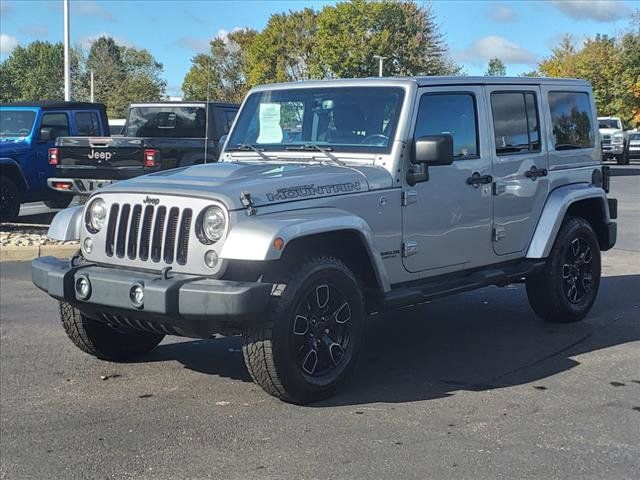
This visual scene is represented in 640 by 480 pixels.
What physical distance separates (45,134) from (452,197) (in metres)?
9.93

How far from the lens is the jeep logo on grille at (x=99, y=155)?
11906 mm

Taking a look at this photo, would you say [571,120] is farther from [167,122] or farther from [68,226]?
[167,122]

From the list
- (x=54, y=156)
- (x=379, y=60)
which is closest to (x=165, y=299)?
(x=54, y=156)

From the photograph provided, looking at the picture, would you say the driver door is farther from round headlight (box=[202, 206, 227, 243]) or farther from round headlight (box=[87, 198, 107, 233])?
round headlight (box=[87, 198, 107, 233])

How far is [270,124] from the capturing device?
6035mm

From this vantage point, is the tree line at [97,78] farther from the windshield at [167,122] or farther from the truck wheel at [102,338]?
the truck wheel at [102,338]

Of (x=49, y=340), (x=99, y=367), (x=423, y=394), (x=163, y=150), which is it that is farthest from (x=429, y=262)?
(x=163, y=150)

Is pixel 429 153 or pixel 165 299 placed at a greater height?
pixel 429 153

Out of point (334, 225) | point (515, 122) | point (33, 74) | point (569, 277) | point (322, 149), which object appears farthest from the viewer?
point (33, 74)

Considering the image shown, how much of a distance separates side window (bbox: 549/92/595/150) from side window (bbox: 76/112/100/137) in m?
9.89

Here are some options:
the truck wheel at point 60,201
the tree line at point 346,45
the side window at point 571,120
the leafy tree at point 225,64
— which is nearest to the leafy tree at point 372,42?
the tree line at point 346,45

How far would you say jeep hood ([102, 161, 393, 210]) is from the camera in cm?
457

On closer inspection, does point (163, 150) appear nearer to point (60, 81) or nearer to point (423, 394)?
point (423, 394)

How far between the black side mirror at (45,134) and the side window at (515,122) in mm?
9611
